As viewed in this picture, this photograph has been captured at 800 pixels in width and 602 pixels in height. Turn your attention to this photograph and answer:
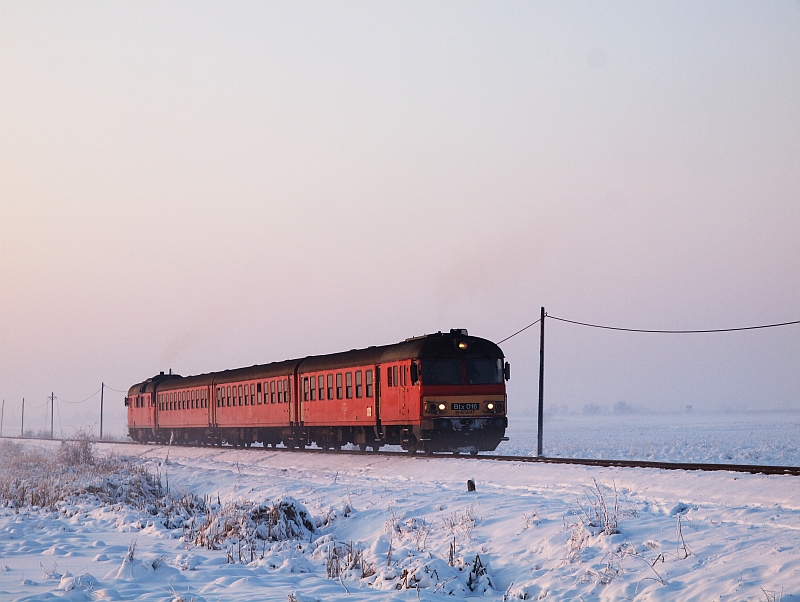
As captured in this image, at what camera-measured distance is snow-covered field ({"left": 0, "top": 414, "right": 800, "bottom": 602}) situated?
8695 millimetres

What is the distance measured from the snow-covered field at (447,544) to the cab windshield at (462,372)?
5862 millimetres

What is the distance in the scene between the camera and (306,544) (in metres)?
12.2

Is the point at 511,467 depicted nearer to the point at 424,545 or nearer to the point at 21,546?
the point at 424,545

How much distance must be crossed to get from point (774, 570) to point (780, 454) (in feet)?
91.7

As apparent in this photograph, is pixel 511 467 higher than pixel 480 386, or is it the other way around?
pixel 480 386

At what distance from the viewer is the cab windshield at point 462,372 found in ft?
75.8

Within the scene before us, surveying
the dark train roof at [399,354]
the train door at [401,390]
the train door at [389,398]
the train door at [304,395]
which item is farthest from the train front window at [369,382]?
the train door at [304,395]

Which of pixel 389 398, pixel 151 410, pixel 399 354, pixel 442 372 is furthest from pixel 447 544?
pixel 151 410

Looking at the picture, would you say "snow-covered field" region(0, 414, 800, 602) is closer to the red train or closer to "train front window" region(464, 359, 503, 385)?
the red train

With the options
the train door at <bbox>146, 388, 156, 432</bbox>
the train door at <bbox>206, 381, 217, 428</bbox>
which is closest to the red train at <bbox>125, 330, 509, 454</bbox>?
the train door at <bbox>206, 381, 217, 428</bbox>

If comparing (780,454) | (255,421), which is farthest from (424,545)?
(780,454)

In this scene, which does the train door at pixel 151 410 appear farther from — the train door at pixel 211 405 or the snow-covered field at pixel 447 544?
the snow-covered field at pixel 447 544

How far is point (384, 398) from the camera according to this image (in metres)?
24.8

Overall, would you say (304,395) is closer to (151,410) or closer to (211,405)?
(211,405)
